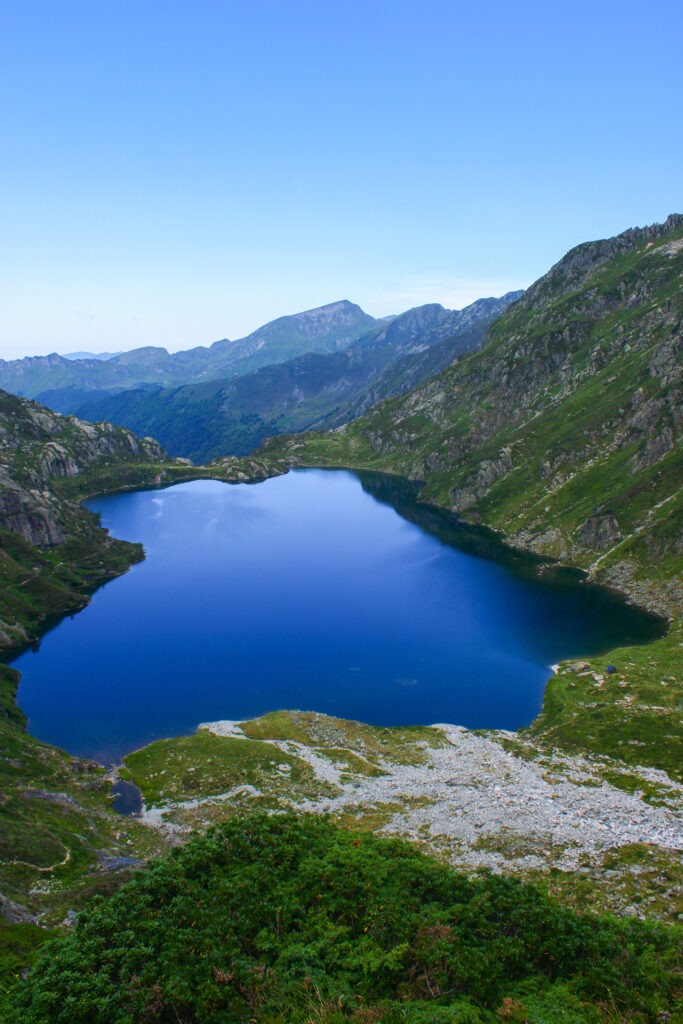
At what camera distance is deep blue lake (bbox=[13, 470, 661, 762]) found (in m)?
96.5

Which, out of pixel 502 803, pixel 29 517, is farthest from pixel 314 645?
pixel 29 517

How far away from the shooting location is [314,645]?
119 metres

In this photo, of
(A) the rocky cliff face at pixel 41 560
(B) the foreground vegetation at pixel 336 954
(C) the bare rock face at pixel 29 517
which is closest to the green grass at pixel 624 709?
(B) the foreground vegetation at pixel 336 954

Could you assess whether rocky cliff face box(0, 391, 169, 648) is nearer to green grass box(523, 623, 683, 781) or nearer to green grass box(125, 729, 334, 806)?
green grass box(125, 729, 334, 806)

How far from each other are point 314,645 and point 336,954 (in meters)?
88.6

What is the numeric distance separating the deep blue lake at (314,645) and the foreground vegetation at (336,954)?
5611 cm

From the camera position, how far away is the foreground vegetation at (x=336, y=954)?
26.5 meters

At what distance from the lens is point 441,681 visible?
343 ft

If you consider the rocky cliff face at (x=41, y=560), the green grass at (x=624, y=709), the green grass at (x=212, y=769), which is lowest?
the green grass at (x=212, y=769)

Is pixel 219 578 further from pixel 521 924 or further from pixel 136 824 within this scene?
pixel 521 924

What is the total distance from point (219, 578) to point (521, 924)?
13961 centimetres

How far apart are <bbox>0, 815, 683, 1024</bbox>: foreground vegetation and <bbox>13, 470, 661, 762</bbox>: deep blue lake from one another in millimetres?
56113

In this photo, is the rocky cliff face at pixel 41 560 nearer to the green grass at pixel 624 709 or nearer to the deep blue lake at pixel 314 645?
the deep blue lake at pixel 314 645

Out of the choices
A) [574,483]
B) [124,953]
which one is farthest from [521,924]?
[574,483]
